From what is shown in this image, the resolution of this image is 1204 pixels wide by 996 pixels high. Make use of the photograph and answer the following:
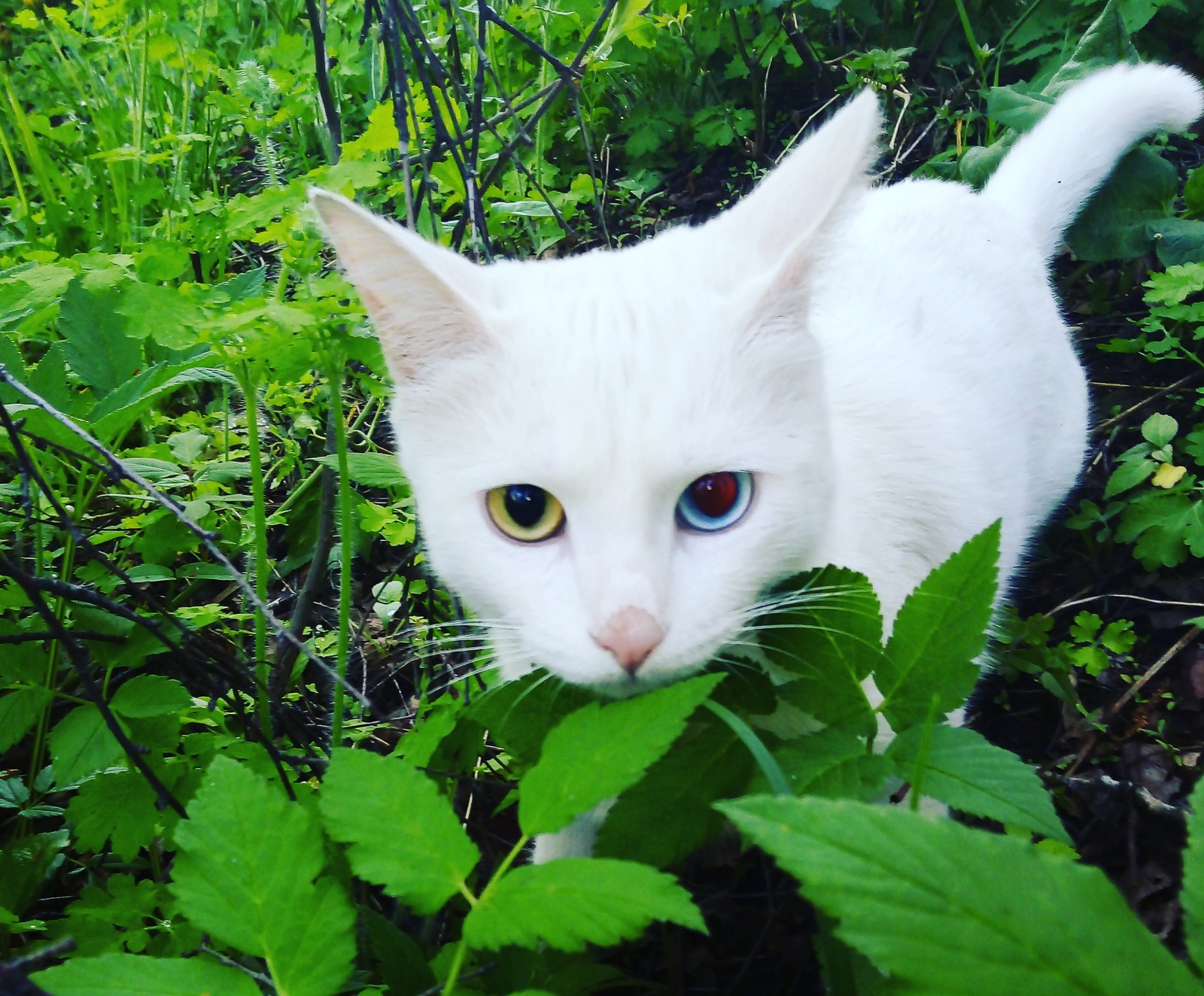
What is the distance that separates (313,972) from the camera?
0.81m

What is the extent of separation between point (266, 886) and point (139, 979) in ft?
0.43

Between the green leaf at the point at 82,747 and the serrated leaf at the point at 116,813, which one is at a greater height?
the green leaf at the point at 82,747

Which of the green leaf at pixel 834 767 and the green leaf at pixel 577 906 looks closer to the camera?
the green leaf at pixel 577 906

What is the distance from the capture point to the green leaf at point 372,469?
5.28ft

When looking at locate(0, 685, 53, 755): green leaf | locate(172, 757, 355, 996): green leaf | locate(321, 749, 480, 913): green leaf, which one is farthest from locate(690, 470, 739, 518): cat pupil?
locate(0, 685, 53, 755): green leaf

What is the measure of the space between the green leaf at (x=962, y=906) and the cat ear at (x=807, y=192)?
791mm

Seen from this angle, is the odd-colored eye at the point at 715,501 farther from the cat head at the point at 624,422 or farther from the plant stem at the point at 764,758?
the plant stem at the point at 764,758

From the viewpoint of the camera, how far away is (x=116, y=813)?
132 cm

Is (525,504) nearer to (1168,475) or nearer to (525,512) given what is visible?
(525,512)

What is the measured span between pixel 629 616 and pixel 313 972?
1.63 feet

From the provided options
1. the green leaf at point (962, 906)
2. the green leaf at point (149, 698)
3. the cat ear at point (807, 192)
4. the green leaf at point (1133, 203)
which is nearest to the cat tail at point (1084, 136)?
the green leaf at point (1133, 203)

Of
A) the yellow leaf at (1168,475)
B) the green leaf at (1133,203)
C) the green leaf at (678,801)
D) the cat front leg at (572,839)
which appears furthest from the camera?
the green leaf at (1133,203)

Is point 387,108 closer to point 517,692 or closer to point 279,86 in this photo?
point 279,86

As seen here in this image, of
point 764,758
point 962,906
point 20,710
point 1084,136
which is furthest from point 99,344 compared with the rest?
point 1084,136
